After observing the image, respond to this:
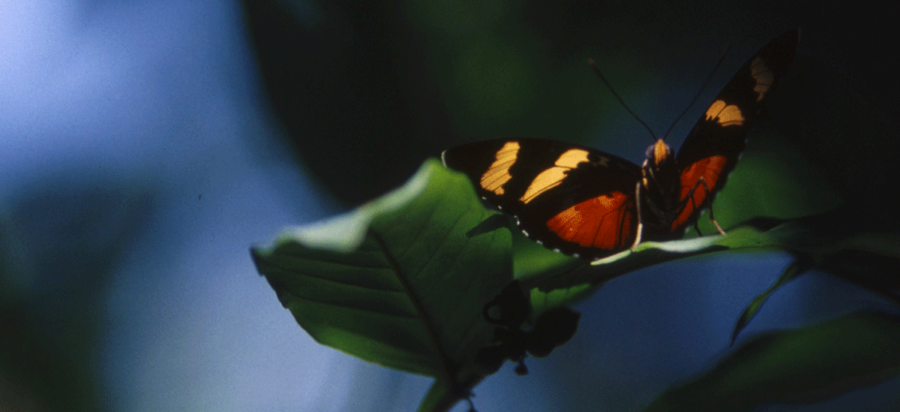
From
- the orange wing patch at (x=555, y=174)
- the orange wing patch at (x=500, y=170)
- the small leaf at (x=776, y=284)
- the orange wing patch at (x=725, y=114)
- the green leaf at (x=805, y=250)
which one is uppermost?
the orange wing patch at (x=500, y=170)

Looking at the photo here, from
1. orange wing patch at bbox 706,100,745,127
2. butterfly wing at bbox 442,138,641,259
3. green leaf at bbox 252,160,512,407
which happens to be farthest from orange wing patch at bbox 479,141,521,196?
orange wing patch at bbox 706,100,745,127

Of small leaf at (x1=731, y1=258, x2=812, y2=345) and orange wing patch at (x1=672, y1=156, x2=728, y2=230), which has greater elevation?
orange wing patch at (x1=672, y1=156, x2=728, y2=230)

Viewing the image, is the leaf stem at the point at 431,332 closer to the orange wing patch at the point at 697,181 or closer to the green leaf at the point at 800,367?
the green leaf at the point at 800,367

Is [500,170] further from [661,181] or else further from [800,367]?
[800,367]

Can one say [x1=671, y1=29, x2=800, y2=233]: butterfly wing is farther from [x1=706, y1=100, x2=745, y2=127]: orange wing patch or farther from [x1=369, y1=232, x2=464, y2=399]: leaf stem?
[x1=369, y1=232, x2=464, y2=399]: leaf stem

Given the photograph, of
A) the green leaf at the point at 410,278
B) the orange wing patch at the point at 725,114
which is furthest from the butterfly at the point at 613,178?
the green leaf at the point at 410,278

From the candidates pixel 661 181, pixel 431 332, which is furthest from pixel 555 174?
pixel 431 332

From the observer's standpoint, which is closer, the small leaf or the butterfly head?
the small leaf

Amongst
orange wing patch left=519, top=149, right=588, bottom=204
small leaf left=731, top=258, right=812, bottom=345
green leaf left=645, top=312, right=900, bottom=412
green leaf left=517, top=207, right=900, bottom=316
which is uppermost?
orange wing patch left=519, top=149, right=588, bottom=204
